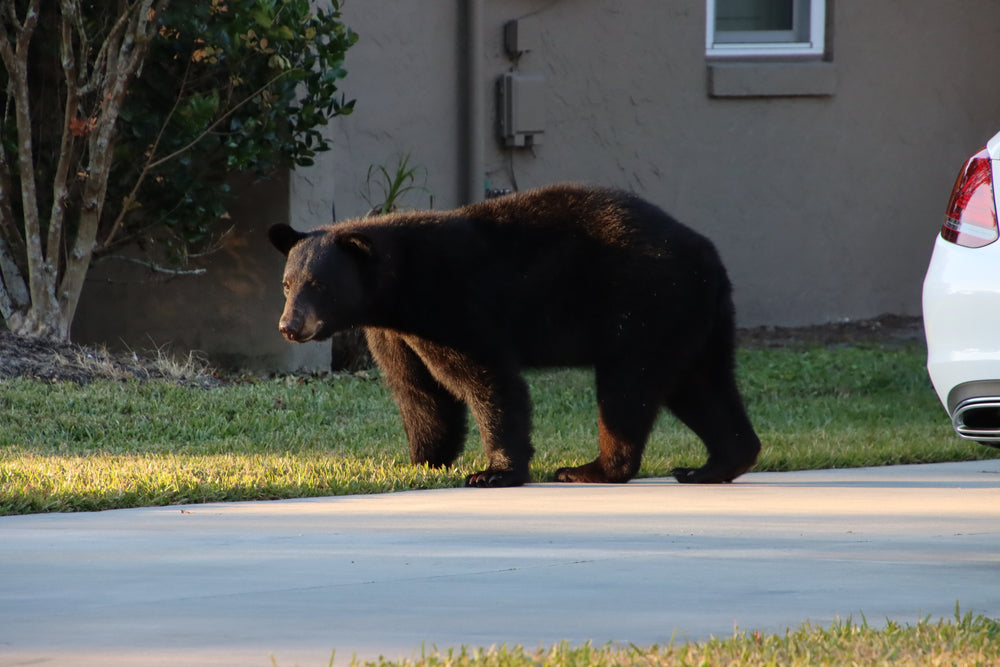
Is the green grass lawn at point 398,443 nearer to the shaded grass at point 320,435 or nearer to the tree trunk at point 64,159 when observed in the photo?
the shaded grass at point 320,435

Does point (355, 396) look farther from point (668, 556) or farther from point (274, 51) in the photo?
point (668, 556)

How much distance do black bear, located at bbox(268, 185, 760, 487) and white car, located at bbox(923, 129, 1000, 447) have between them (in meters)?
1.74

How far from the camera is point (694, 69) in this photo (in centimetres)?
1358

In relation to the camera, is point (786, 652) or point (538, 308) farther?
point (538, 308)

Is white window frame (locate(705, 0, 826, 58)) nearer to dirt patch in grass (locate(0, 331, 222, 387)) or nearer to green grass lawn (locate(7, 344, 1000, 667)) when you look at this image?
green grass lawn (locate(7, 344, 1000, 667))

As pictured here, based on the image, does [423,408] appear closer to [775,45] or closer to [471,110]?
[471,110]

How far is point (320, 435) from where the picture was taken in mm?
8867

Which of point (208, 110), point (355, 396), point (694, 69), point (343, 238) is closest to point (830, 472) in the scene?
point (343, 238)

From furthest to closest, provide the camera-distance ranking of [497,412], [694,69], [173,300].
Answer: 1. [694,69]
2. [173,300]
3. [497,412]

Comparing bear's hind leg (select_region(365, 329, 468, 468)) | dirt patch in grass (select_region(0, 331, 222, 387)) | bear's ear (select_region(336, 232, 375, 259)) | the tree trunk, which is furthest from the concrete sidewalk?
the tree trunk

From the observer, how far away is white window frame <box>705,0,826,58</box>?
1385cm

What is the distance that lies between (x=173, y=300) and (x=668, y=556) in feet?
24.8

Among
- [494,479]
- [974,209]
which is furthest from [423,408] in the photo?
[974,209]

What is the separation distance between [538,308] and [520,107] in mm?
6061
